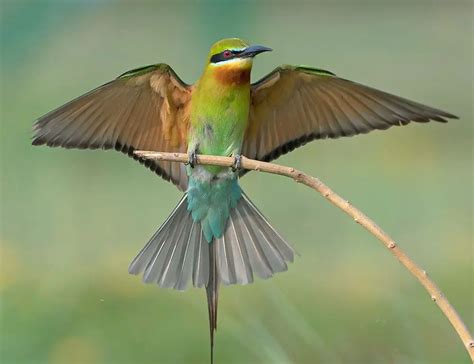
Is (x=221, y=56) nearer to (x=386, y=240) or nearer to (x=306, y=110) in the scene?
(x=306, y=110)

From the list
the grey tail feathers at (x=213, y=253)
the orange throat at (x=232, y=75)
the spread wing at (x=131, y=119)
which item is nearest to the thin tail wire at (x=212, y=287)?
the grey tail feathers at (x=213, y=253)

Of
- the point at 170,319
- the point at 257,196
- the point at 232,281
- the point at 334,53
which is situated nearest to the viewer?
the point at 232,281

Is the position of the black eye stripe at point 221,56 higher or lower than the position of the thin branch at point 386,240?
higher

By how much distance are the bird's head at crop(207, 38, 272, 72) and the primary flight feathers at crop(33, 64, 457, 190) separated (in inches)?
2.5

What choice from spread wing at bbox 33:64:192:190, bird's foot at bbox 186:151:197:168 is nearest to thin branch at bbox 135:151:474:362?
bird's foot at bbox 186:151:197:168

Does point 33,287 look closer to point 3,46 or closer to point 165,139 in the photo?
point 3,46

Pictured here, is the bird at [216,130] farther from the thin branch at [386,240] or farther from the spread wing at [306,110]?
the thin branch at [386,240]

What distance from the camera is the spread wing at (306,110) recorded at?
1526 mm

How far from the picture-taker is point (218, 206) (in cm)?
166

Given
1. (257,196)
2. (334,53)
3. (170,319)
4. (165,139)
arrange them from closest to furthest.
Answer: (165,139) < (170,319) < (257,196) < (334,53)

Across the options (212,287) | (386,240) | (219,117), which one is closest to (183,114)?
(219,117)

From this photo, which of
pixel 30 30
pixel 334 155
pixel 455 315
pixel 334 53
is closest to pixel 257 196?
pixel 334 155

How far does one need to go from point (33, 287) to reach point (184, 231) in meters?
0.87

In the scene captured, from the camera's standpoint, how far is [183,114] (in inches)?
66.0
